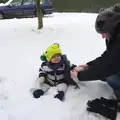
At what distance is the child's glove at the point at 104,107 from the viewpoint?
139 inches

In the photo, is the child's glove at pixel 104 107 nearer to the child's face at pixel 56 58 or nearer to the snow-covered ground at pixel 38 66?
the snow-covered ground at pixel 38 66

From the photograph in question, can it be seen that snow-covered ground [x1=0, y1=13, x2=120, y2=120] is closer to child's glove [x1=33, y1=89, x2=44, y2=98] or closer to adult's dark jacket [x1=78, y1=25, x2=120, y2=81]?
child's glove [x1=33, y1=89, x2=44, y2=98]

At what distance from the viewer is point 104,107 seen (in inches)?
142

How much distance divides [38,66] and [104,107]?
2.12 metres

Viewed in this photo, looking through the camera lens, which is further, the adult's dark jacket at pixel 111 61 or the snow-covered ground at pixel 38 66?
the snow-covered ground at pixel 38 66

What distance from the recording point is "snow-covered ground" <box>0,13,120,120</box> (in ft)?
12.3

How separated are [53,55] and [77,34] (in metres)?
3.34

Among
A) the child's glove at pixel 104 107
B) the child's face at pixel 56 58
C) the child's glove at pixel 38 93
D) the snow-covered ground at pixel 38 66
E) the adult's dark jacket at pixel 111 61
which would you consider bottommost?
the snow-covered ground at pixel 38 66

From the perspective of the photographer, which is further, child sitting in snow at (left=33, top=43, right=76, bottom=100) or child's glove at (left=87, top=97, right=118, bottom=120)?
child sitting in snow at (left=33, top=43, right=76, bottom=100)

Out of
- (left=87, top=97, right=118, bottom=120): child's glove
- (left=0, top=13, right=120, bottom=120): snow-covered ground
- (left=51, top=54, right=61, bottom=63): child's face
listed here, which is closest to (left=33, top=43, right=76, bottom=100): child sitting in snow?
(left=51, top=54, right=61, bottom=63): child's face

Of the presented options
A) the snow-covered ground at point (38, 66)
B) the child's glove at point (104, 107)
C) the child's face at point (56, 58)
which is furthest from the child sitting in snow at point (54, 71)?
the child's glove at point (104, 107)

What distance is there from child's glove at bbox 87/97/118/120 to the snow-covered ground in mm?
76

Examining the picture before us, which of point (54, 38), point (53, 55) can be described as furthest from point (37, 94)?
point (54, 38)

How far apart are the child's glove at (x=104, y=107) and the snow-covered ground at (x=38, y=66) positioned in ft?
0.25
